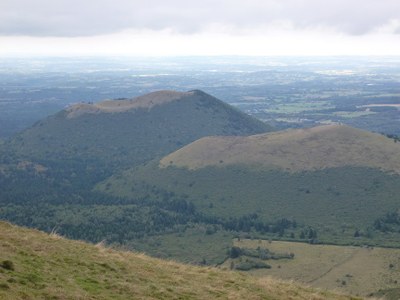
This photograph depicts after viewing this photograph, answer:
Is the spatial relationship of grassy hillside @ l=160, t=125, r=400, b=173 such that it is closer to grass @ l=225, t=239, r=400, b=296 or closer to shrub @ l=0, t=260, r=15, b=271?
grass @ l=225, t=239, r=400, b=296

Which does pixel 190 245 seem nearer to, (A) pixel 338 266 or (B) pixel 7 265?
(A) pixel 338 266

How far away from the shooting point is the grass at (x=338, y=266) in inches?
3585

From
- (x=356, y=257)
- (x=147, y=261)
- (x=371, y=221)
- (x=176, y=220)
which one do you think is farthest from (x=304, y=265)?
(x=147, y=261)

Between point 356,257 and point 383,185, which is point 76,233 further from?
point 383,185

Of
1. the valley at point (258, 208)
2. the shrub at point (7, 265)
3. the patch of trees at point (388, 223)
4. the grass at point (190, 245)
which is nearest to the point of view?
the shrub at point (7, 265)

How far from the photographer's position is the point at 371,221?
138375 mm

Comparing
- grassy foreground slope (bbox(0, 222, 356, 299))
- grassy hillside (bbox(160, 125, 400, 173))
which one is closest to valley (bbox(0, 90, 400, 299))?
grassy hillside (bbox(160, 125, 400, 173))

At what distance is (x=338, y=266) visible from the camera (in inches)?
4183

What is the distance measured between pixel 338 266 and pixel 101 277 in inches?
3363

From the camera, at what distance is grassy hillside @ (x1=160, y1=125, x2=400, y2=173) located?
6772 inches

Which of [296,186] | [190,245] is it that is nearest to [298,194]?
[296,186]

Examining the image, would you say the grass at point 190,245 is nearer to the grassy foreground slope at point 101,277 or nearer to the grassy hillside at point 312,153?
the grassy hillside at point 312,153

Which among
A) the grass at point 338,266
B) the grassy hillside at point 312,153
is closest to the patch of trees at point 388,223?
the grass at point 338,266

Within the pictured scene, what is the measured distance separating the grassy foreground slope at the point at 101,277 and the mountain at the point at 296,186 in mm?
97194
